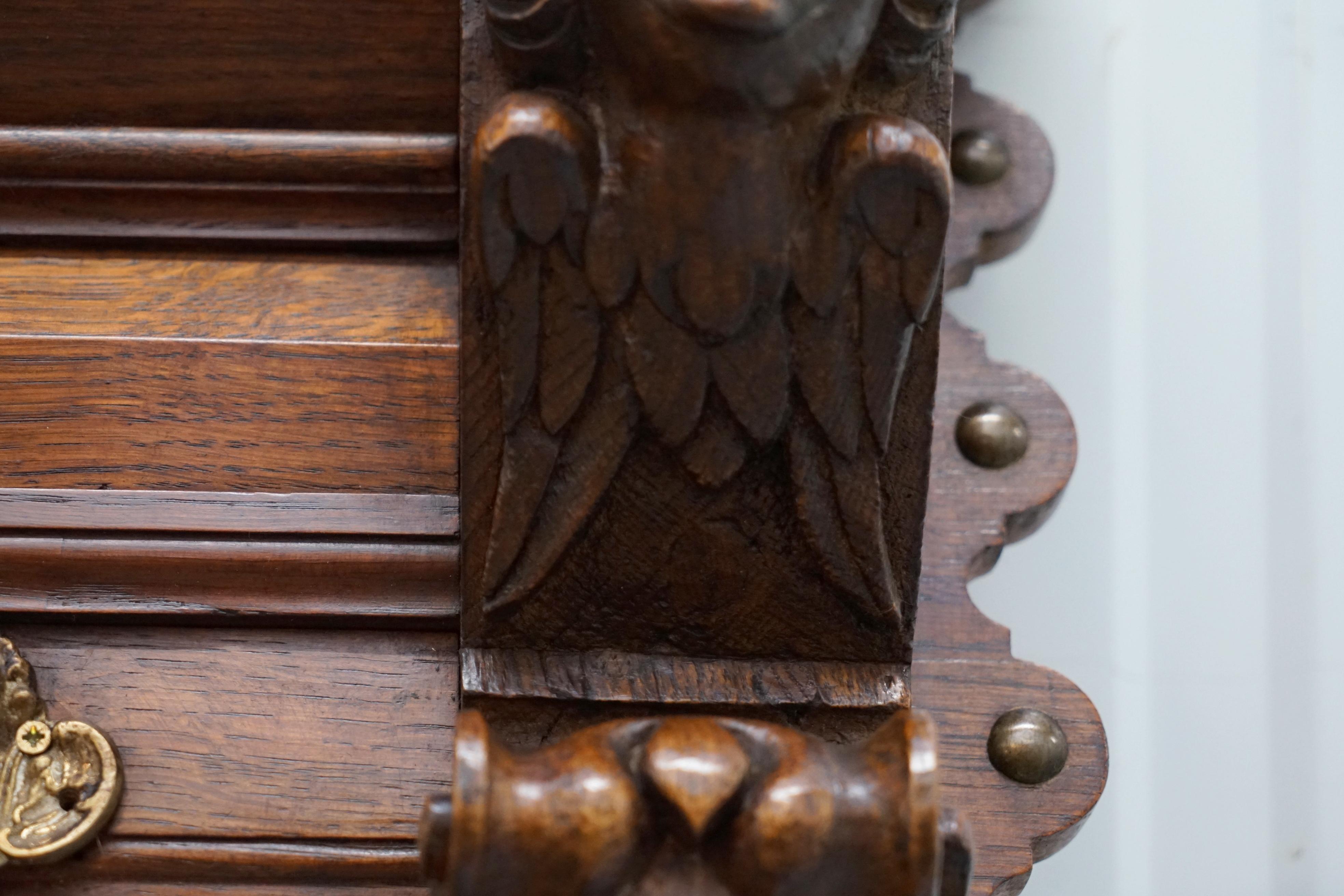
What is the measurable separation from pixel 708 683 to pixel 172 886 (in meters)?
0.28

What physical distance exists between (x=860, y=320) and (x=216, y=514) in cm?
34

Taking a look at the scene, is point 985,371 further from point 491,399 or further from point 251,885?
point 251,885

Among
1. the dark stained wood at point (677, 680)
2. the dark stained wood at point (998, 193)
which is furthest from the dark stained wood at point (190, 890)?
the dark stained wood at point (998, 193)

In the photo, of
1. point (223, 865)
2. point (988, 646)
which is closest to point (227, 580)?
point (223, 865)

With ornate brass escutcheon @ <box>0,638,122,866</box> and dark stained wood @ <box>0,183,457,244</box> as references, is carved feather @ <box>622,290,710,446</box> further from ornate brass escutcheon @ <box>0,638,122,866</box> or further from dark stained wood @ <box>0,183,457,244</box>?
ornate brass escutcheon @ <box>0,638,122,866</box>

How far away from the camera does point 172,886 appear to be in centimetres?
62

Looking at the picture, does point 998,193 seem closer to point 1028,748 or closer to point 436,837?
point 1028,748

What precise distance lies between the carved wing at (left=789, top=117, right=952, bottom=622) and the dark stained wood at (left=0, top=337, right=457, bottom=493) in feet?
0.66

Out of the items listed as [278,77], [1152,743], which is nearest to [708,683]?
[278,77]

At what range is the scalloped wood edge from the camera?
2.27 ft

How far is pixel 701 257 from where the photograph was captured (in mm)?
528

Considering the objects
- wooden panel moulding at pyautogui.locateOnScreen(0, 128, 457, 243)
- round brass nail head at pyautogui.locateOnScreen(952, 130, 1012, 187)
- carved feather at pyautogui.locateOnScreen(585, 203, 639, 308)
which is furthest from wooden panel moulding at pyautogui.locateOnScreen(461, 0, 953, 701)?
round brass nail head at pyautogui.locateOnScreen(952, 130, 1012, 187)

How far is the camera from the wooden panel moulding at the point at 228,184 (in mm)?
648

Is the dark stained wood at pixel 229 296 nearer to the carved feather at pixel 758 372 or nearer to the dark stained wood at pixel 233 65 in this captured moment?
the dark stained wood at pixel 233 65
